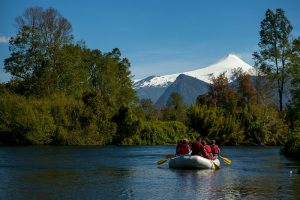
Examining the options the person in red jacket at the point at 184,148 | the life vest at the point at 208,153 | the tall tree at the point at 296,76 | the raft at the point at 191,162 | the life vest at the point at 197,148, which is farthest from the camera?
the tall tree at the point at 296,76

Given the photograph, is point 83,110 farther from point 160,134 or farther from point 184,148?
point 184,148

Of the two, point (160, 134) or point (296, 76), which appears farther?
point (160, 134)

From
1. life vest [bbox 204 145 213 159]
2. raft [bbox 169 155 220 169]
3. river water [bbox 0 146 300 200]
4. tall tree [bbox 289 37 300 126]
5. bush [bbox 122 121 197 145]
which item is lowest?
river water [bbox 0 146 300 200]

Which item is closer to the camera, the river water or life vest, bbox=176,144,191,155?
the river water

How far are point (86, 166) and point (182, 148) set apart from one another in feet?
20.1

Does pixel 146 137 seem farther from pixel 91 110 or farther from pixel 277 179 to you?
pixel 277 179

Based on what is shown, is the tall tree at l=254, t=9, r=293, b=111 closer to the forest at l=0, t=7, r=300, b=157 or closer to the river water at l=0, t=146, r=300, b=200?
the forest at l=0, t=7, r=300, b=157

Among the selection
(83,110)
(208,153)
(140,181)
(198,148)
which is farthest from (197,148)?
(83,110)

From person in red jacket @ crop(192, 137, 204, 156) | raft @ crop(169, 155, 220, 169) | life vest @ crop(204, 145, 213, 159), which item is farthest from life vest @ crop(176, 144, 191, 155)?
raft @ crop(169, 155, 220, 169)

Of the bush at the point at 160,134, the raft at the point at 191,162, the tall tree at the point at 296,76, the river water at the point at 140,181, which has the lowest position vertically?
the river water at the point at 140,181

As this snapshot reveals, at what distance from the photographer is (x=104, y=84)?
79562 millimetres

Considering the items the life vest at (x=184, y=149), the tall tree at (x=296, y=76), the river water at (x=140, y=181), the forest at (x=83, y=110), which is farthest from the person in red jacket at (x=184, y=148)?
the forest at (x=83, y=110)

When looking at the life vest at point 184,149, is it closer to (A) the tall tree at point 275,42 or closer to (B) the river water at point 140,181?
(B) the river water at point 140,181

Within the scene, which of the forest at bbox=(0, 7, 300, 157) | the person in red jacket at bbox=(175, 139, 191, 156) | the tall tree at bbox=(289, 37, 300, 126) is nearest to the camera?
the person in red jacket at bbox=(175, 139, 191, 156)
